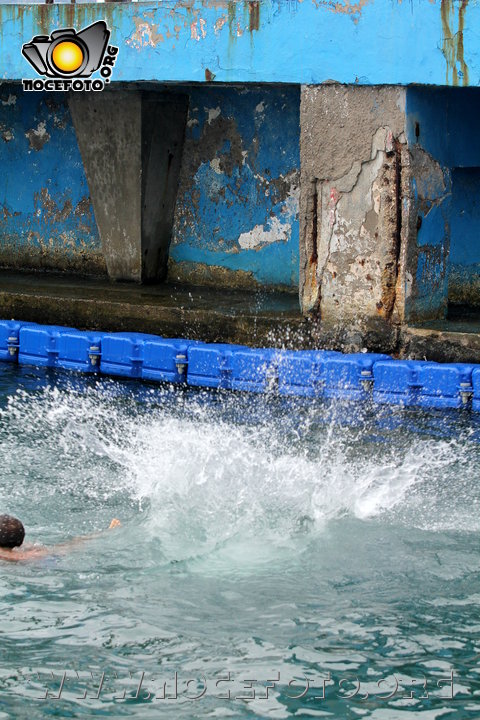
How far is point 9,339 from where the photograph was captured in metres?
12.9

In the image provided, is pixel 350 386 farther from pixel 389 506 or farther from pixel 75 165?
pixel 75 165

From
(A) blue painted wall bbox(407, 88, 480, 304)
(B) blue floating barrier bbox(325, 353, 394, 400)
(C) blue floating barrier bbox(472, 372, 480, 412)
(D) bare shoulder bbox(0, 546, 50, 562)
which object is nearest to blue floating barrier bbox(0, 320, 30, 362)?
(B) blue floating barrier bbox(325, 353, 394, 400)

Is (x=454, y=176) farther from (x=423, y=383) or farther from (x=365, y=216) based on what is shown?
(x=423, y=383)

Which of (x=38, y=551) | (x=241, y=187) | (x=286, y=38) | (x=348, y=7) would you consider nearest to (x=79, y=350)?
(x=241, y=187)

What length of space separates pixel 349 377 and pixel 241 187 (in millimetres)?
4442

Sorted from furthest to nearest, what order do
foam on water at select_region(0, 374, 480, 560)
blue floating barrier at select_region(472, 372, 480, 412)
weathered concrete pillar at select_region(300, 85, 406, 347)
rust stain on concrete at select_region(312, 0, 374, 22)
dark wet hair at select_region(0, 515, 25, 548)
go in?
weathered concrete pillar at select_region(300, 85, 406, 347) < rust stain on concrete at select_region(312, 0, 374, 22) < blue floating barrier at select_region(472, 372, 480, 412) < foam on water at select_region(0, 374, 480, 560) < dark wet hair at select_region(0, 515, 25, 548)

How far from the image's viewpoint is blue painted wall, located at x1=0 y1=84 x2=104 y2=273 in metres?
15.8

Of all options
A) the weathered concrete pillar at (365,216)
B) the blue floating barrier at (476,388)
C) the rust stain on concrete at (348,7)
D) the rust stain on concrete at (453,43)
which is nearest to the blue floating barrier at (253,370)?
the weathered concrete pillar at (365,216)

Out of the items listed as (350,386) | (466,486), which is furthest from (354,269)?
(466,486)

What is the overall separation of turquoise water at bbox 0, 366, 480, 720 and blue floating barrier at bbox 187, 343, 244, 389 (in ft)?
3.21

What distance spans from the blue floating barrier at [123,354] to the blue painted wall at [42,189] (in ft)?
11.8

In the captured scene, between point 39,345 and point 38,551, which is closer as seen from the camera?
point 38,551

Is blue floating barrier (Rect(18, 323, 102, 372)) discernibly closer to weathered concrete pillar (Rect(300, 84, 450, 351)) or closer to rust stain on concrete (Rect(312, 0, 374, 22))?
weathered concrete pillar (Rect(300, 84, 450, 351))

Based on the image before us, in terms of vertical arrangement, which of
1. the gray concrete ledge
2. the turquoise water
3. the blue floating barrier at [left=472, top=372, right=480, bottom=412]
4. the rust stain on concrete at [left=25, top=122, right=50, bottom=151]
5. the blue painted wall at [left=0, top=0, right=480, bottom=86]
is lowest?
the turquoise water
